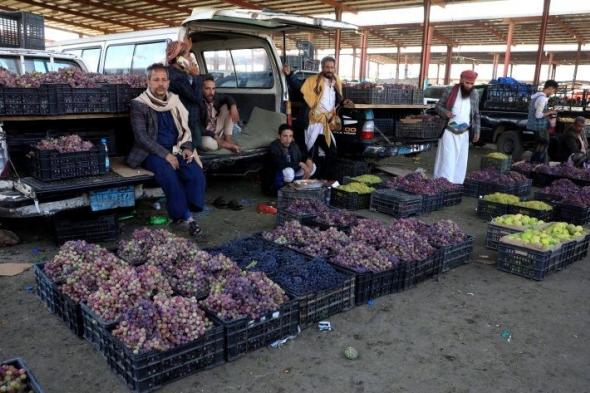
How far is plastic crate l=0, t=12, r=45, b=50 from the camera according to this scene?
329 inches

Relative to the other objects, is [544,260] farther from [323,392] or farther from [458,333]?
[323,392]

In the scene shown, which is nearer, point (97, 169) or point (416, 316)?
point (416, 316)

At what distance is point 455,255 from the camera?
199 inches

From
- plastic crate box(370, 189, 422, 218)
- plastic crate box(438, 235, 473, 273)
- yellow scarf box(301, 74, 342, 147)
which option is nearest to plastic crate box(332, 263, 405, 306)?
plastic crate box(438, 235, 473, 273)

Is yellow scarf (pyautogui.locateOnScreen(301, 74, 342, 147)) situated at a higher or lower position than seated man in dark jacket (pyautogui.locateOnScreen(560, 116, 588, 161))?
higher

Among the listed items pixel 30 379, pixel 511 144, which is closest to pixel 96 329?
pixel 30 379

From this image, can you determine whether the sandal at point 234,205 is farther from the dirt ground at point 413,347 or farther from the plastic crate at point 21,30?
the plastic crate at point 21,30

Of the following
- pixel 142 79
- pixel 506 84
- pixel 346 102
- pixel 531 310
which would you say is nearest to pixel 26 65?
pixel 142 79

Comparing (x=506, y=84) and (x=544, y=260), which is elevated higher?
(x=506, y=84)

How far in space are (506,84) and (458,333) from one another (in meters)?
11.6

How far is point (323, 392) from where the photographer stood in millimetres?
2961

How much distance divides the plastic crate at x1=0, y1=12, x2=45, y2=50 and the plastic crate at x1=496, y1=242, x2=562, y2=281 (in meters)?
8.43

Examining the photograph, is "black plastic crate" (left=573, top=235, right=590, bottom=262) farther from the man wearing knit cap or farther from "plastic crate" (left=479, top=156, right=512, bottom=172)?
"plastic crate" (left=479, top=156, right=512, bottom=172)

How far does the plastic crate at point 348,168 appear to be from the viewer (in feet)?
29.8
